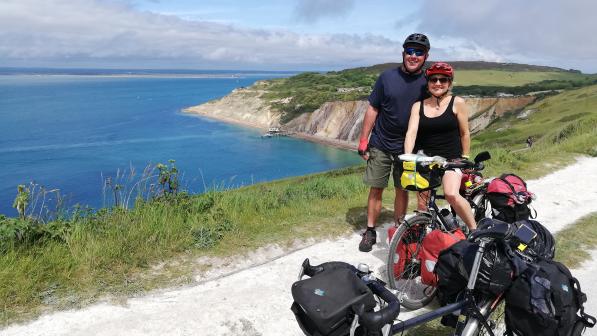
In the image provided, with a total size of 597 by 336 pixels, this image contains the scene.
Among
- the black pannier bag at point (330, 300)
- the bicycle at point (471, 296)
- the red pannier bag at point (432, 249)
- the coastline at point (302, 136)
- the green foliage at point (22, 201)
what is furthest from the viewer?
the coastline at point (302, 136)

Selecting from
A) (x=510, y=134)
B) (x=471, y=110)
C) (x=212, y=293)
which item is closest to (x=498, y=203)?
(x=212, y=293)

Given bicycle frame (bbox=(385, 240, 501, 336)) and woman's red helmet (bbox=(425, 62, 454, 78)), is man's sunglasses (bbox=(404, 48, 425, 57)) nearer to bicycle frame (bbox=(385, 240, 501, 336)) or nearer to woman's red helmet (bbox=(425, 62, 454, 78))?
woman's red helmet (bbox=(425, 62, 454, 78))

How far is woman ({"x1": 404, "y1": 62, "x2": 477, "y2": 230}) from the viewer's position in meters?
4.33

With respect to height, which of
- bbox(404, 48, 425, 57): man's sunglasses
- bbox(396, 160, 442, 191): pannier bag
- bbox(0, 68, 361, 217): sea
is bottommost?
bbox(0, 68, 361, 217): sea

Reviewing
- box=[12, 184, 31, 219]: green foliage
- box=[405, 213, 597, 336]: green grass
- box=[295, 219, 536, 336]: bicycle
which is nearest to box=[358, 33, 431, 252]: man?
box=[295, 219, 536, 336]: bicycle

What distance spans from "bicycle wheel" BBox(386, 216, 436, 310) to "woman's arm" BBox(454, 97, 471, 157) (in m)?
0.98

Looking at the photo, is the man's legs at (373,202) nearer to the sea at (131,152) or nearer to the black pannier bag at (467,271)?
the black pannier bag at (467,271)

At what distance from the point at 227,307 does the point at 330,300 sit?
231 cm

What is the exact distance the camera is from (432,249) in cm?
378

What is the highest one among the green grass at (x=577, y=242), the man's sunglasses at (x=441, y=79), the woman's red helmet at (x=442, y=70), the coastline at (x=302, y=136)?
→ the woman's red helmet at (x=442, y=70)

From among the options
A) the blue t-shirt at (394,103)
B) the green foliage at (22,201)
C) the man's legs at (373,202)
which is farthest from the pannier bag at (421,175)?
the green foliage at (22,201)

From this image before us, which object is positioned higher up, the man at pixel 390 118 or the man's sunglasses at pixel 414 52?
the man's sunglasses at pixel 414 52

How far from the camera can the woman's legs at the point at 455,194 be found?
13.7ft

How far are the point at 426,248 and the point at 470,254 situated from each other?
104 cm
